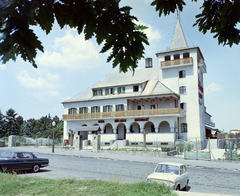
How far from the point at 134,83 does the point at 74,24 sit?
1526 inches

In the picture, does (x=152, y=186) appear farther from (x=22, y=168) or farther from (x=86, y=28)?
(x=22, y=168)

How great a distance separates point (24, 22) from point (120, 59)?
56.1 inches

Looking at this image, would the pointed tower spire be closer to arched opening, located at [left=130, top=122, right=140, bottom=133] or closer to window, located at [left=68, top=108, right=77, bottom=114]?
arched opening, located at [left=130, top=122, right=140, bottom=133]

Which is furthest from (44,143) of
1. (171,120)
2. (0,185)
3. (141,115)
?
(0,185)

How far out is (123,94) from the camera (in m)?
42.9

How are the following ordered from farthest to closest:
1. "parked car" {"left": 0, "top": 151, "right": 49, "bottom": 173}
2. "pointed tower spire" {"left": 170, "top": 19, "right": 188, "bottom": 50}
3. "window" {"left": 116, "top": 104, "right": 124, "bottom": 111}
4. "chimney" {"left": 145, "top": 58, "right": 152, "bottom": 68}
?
"chimney" {"left": 145, "top": 58, "right": 152, "bottom": 68} → "window" {"left": 116, "top": 104, "right": 124, "bottom": 111} → "pointed tower spire" {"left": 170, "top": 19, "right": 188, "bottom": 50} → "parked car" {"left": 0, "top": 151, "right": 49, "bottom": 173}

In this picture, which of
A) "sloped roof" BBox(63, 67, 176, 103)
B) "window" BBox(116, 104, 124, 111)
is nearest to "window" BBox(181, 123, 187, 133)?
"sloped roof" BBox(63, 67, 176, 103)

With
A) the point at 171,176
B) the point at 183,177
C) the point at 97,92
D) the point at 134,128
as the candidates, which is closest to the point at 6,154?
the point at 171,176

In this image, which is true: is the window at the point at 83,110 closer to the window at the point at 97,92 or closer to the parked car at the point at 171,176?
the window at the point at 97,92

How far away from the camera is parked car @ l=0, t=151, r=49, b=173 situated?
500 inches

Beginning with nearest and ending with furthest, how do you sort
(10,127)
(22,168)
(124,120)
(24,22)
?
1. (24,22)
2. (22,168)
3. (124,120)
4. (10,127)

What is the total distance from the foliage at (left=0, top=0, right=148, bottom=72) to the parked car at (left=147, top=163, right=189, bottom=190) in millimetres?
7111

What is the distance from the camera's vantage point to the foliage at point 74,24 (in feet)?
8.91

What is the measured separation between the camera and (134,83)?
41812 millimetres
